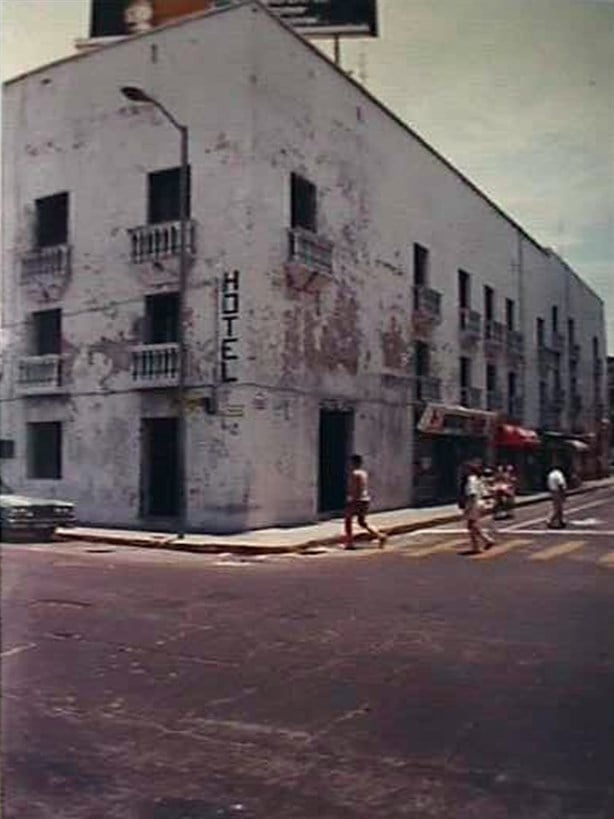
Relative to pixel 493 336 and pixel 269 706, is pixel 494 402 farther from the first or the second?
pixel 269 706

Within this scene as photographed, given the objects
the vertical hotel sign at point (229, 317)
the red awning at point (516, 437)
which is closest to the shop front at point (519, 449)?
the red awning at point (516, 437)

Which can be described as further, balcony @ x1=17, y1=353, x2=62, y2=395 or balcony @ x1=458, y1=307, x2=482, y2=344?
balcony @ x1=458, y1=307, x2=482, y2=344

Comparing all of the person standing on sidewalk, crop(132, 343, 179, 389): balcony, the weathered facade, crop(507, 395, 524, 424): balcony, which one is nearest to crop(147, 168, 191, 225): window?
the weathered facade

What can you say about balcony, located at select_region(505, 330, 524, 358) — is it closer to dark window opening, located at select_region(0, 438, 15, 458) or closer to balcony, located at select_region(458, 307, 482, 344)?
balcony, located at select_region(458, 307, 482, 344)

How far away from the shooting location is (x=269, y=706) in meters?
1.18

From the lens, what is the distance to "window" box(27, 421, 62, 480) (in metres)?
0.87

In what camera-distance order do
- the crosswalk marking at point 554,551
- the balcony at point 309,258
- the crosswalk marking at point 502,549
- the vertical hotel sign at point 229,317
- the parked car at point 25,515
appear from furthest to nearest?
1. the crosswalk marking at point 554,551
2. the crosswalk marking at point 502,549
3. the balcony at point 309,258
4. the vertical hotel sign at point 229,317
5. the parked car at point 25,515

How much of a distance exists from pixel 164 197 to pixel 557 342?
0.64m

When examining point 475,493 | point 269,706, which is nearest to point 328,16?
point 475,493

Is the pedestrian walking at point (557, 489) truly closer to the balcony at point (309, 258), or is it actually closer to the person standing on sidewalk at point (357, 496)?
the person standing on sidewalk at point (357, 496)

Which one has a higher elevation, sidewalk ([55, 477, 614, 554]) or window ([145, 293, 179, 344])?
window ([145, 293, 179, 344])

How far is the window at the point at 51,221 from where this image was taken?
911mm

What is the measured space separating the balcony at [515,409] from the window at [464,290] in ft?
0.49

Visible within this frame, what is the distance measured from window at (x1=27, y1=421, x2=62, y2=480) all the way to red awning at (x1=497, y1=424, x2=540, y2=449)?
631 millimetres
